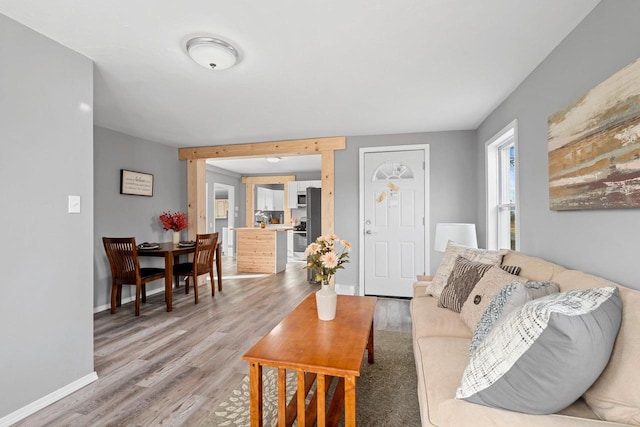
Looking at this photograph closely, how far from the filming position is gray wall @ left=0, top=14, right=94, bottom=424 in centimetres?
165

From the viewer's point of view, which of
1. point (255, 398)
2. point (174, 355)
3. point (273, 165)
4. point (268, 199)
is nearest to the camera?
point (255, 398)

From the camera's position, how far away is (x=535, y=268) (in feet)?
5.90

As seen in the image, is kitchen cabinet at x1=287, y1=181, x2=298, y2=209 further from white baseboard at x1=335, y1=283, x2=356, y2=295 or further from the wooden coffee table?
the wooden coffee table

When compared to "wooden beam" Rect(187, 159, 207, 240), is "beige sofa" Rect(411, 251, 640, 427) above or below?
below

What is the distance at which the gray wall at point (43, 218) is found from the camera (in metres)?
1.65

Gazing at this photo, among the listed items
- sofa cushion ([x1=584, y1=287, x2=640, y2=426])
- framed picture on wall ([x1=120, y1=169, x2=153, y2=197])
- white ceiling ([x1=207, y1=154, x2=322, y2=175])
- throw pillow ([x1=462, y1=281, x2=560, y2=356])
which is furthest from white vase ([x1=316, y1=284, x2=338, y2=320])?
white ceiling ([x1=207, y1=154, x2=322, y2=175])

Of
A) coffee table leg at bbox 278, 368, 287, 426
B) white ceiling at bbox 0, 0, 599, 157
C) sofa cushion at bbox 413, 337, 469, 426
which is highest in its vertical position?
white ceiling at bbox 0, 0, 599, 157

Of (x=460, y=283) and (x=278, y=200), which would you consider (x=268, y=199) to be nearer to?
(x=278, y=200)

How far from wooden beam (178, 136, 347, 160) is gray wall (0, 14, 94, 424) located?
2605 mm

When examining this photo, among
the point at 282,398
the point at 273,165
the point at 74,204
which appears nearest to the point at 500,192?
the point at 282,398

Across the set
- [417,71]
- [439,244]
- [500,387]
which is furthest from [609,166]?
[439,244]

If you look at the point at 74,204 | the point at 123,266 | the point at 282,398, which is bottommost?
the point at 282,398

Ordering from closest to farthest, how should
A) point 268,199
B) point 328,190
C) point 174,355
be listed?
1. point 174,355
2. point 328,190
3. point 268,199

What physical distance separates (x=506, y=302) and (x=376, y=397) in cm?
102
